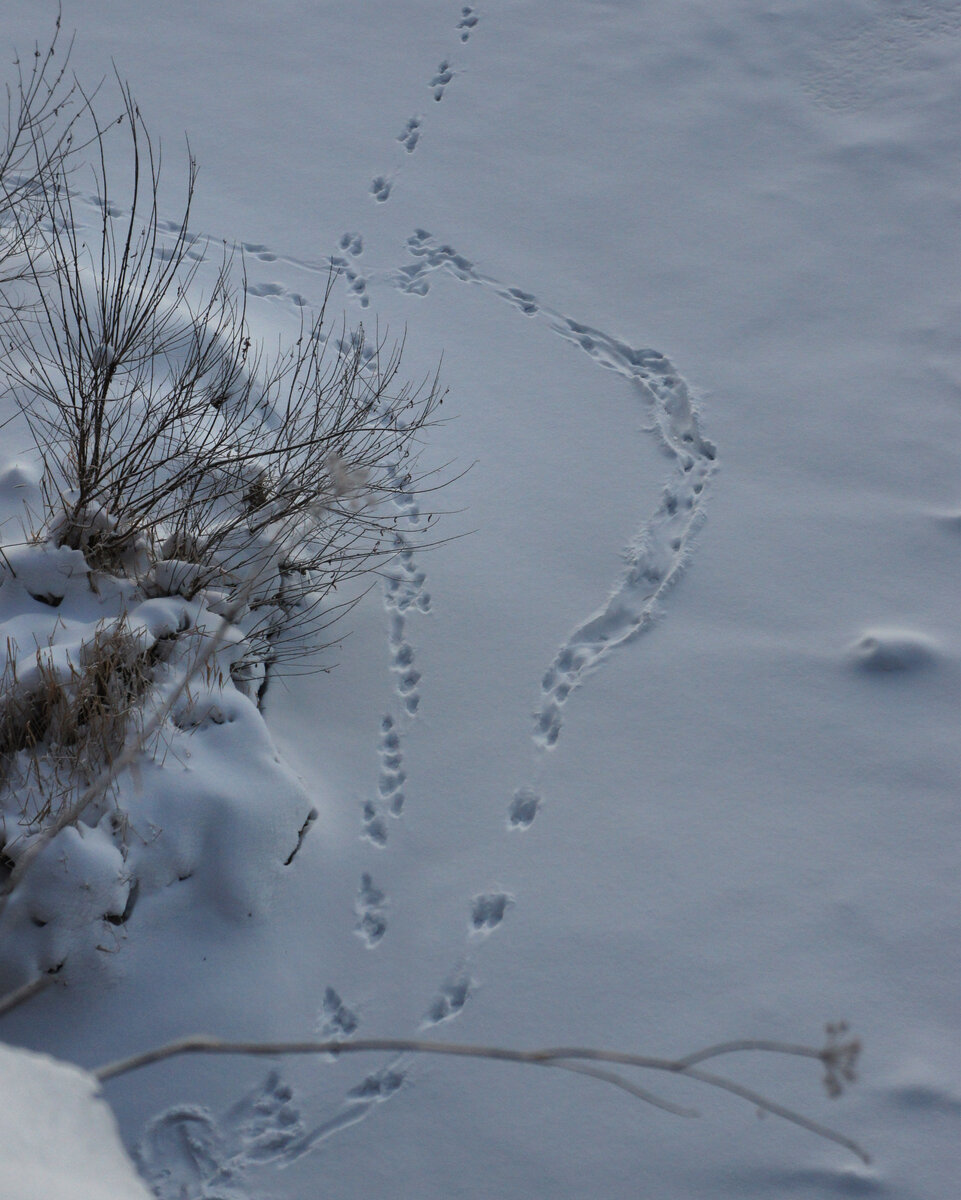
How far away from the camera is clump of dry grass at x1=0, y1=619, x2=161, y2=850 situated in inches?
121

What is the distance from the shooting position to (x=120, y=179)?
6219 millimetres

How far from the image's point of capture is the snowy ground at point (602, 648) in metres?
2.92

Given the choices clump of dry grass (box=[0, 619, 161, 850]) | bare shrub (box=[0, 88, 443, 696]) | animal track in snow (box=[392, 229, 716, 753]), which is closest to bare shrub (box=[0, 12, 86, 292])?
bare shrub (box=[0, 88, 443, 696])

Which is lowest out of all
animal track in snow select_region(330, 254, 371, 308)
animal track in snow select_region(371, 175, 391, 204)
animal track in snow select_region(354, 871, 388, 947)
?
animal track in snow select_region(354, 871, 388, 947)

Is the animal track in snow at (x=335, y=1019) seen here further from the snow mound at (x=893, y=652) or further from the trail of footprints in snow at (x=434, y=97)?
the trail of footprints in snow at (x=434, y=97)

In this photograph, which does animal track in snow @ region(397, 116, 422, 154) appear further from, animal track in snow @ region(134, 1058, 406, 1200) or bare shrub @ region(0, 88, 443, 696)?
animal track in snow @ region(134, 1058, 406, 1200)

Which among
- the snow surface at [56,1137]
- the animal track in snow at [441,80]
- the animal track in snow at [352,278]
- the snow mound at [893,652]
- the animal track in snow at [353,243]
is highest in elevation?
the animal track in snow at [441,80]

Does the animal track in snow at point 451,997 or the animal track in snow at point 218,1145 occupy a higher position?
the animal track in snow at point 451,997

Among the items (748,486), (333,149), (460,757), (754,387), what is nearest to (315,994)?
(460,757)

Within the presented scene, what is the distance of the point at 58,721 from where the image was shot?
3.15 m

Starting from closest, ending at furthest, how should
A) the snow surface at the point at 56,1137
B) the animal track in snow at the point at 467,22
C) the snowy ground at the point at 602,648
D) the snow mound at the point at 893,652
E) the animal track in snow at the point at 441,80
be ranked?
the snow surface at the point at 56,1137 < the snowy ground at the point at 602,648 < the snow mound at the point at 893,652 < the animal track in snow at the point at 441,80 < the animal track in snow at the point at 467,22

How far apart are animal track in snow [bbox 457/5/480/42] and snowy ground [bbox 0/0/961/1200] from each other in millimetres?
395

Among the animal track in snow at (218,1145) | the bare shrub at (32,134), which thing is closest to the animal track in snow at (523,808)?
the animal track in snow at (218,1145)

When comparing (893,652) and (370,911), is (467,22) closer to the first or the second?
(893,652)
